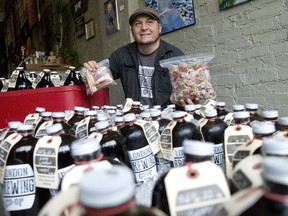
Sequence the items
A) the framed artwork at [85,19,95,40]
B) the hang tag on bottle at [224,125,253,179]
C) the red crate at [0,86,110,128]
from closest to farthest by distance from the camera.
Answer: the hang tag on bottle at [224,125,253,179]
the red crate at [0,86,110,128]
the framed artwork at [85,19,95,40]

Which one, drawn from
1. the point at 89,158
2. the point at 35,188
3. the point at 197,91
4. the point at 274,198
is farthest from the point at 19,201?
the point at 197,91

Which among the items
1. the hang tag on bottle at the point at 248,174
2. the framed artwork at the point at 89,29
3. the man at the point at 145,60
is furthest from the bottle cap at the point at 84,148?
the framed artwork at the point at 89,29

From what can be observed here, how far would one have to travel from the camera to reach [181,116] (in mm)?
805

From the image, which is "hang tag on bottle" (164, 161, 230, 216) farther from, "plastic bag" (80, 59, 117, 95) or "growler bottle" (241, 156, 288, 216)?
"plastic bag" (80, 59, 117, 95)

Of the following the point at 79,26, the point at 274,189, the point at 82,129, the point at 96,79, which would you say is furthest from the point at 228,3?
the point at 79,26

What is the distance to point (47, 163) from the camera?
676 mm

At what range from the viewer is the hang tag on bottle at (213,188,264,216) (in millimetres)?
348

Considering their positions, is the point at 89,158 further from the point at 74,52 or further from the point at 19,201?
the point at 74,52

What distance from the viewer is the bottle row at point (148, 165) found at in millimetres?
322

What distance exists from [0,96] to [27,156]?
79cm

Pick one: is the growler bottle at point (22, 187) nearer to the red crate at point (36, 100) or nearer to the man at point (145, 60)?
the red crate at point (36, 100)

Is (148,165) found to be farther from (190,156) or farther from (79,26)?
(79,26)

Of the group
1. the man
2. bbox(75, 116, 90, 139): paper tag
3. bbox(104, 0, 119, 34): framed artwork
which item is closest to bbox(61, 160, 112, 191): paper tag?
bbox(75, 116, 90, 139): paper tag

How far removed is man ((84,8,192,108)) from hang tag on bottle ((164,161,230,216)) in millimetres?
1594
